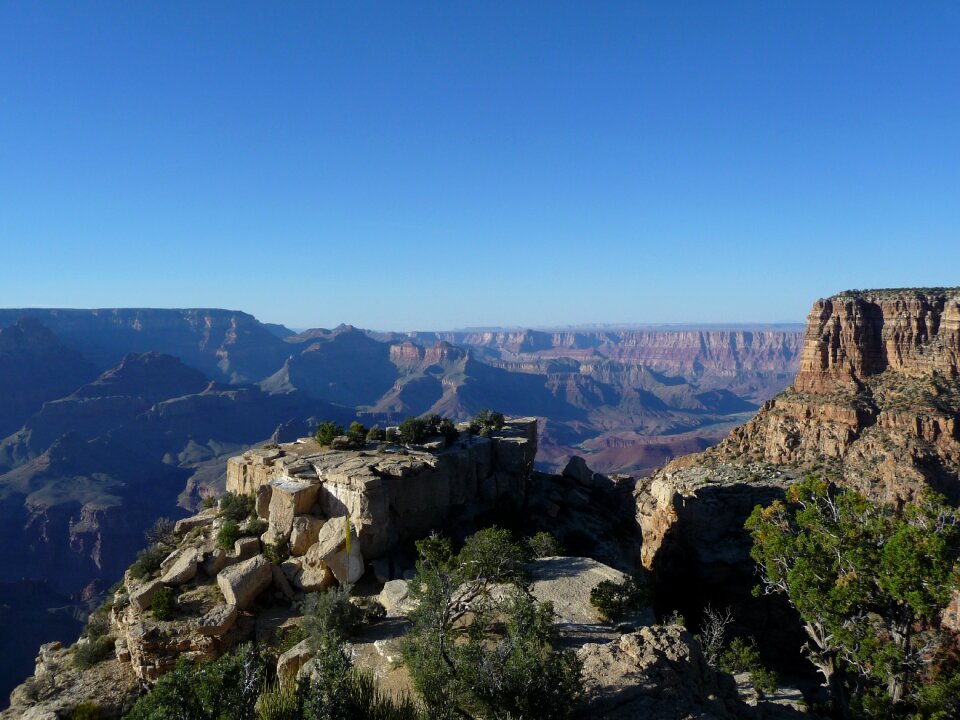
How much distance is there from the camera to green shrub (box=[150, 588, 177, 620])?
19734mm

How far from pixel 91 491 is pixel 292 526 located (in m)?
162

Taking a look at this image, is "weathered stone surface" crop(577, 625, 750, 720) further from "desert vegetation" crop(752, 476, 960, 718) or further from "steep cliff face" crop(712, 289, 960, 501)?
"steep cliff face" crop(712, 289, 960, 501)

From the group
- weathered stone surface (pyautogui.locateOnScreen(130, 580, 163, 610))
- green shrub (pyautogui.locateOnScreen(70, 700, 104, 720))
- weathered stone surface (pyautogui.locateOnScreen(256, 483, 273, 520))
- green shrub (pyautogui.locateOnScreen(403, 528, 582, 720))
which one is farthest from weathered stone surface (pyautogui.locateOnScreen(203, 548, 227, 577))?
green shrub (pyautogui.locateOnScreen(403, 528, 582, 720))

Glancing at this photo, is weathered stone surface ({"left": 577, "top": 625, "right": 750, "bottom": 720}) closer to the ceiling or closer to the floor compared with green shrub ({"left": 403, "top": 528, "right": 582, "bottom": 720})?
closer to the floor

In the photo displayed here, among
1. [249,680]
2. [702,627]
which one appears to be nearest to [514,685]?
[249,680]

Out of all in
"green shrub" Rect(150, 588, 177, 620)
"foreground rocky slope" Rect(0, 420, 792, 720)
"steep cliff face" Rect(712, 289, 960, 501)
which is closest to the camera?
"foreground rocky slope" Rect(0, 420, 792, 720)

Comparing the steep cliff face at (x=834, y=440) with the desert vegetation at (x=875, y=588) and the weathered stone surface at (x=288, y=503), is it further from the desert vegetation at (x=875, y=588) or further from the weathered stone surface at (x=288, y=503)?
the weathered stone surface at (x=288, y=503)

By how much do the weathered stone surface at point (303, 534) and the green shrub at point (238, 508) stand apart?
13.0ft

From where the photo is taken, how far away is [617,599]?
65.7 ft

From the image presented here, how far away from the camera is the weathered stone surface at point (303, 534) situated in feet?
77.0

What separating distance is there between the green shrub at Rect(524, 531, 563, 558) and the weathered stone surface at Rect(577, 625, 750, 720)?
1015 centimetres

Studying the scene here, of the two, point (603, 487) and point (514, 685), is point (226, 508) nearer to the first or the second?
point (514, 685)

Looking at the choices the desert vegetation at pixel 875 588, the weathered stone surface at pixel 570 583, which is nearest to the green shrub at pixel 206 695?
Answer: the weathered stone surface at pixel 570 583

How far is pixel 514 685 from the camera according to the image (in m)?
11.3
